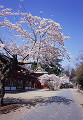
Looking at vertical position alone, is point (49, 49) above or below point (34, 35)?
below

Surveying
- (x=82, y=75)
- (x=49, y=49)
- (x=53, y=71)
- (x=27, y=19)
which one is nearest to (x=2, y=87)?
(x=49, y=49)

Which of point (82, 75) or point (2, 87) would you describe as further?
point (82, 75)

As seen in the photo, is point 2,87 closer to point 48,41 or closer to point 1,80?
point 1,80

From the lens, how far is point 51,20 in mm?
9242

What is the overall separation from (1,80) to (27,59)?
8.87 feet

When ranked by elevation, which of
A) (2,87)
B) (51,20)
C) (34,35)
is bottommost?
(2,87)

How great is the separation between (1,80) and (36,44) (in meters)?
3.19

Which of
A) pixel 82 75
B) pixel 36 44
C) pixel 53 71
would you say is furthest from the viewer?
pixel 53 71

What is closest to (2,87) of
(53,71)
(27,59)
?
(27,59)

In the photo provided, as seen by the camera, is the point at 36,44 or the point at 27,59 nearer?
the point at 36,44

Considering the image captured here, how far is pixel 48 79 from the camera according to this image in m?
33.4

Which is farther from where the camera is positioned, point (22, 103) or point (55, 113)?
point (22, 103)

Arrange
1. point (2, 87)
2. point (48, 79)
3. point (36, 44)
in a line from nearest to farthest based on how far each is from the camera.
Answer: point (2, 87), point (36, 44), point (48, 79)

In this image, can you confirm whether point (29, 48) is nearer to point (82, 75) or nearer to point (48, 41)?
point (48, 41)
